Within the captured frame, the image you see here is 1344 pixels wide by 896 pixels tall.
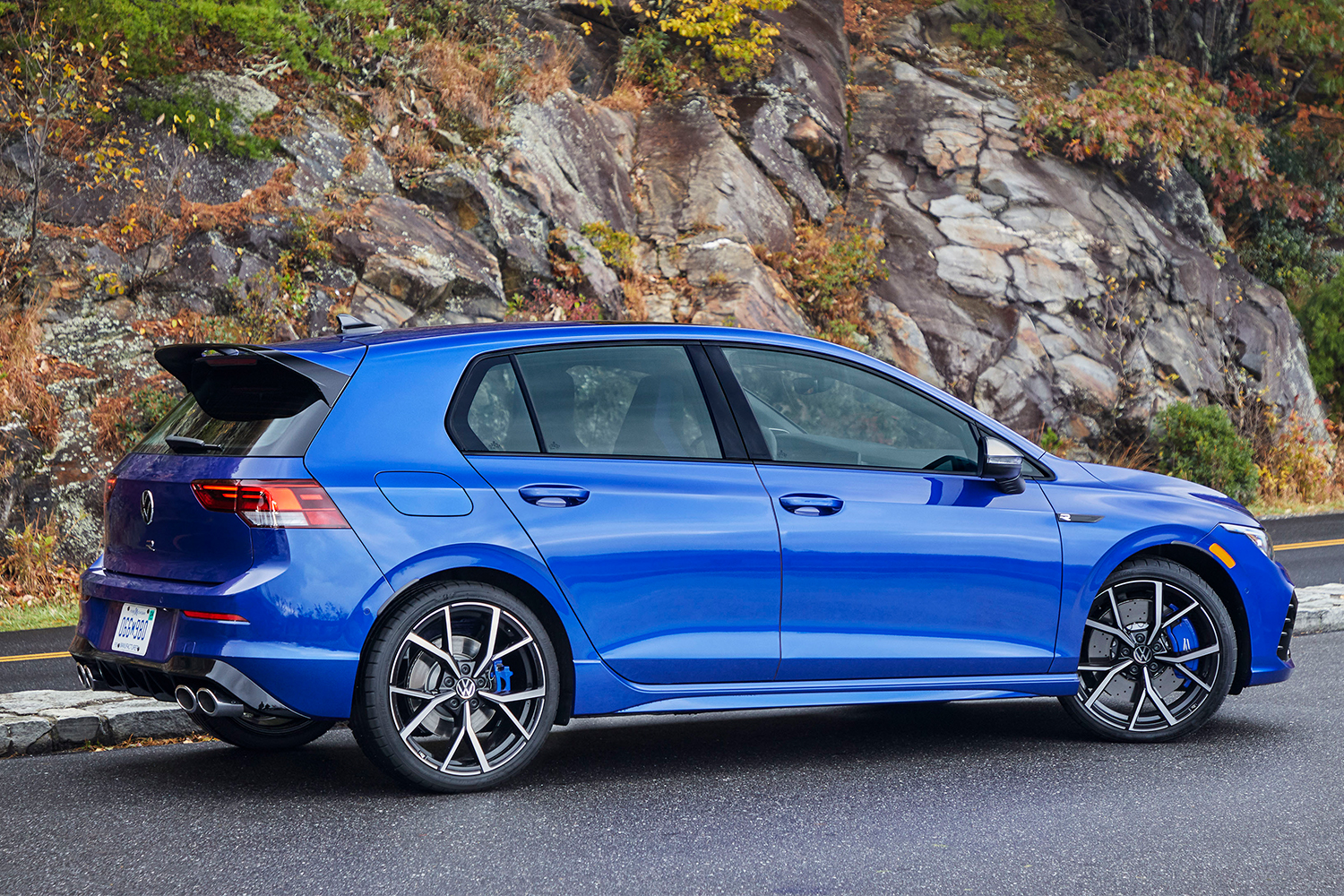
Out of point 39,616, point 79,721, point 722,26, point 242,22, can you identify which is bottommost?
point 39,616

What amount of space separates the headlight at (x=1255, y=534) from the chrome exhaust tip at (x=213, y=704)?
435 cm

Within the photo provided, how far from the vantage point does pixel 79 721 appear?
591cm

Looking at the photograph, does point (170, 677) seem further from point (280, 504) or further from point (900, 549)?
point (900, 549)

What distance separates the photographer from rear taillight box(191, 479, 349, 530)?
449 cm

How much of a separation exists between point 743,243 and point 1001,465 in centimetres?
1176

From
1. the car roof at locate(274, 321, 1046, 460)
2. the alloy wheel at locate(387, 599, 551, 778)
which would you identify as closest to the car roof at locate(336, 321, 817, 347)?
the car roof at locate(274, 321, 1046, 460)

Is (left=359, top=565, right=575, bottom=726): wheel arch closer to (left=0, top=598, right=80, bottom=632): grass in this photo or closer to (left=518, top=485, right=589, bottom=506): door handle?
(left=518, top=485, right=589, bottom=506): door handle

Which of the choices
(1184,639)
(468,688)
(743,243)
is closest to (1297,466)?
(743,243)

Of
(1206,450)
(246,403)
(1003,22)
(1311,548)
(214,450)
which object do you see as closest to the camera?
(214,450)

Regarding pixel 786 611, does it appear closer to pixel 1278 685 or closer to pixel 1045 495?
pixel 1045 495

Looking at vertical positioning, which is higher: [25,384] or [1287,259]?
[1287,259]

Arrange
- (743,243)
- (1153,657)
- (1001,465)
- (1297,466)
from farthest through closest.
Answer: (1297,466)
(743,243)
(1153,657)
(1001,465)

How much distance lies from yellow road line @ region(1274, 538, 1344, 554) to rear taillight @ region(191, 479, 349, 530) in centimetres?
1145

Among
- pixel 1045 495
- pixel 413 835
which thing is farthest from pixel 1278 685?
pixel 413 835
